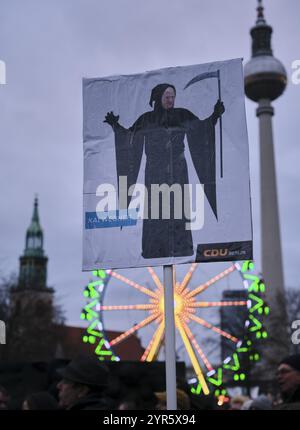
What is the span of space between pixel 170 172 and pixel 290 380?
2.00 metres

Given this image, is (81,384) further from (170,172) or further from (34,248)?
(34,248)

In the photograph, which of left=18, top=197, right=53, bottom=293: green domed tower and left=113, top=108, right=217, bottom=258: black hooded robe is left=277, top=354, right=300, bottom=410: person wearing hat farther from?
left=18, top=197, right=53, bottom=293: green domed tower

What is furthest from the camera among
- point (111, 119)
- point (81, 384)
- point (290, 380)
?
point (111, 119)

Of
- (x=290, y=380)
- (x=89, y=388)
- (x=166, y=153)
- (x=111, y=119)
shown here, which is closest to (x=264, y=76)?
(x=111, y=119)

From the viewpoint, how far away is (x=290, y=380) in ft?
16.2

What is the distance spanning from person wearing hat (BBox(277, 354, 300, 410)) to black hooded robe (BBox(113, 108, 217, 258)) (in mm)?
1303

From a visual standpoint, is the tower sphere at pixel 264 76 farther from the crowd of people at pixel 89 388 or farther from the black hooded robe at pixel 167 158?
the crowd of people at pixel 89 388

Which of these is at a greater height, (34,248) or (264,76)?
(264,76)

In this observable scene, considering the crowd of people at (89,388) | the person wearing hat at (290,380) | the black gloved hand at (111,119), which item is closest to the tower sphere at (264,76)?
the black gloved hand at (111,119)

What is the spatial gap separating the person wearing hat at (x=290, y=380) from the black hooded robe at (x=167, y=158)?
1303mm

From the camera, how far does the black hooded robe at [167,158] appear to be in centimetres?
599

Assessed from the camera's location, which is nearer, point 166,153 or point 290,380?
point 290,380

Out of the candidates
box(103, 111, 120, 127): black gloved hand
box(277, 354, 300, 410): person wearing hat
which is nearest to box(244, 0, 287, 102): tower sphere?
box(103, 111, 120, 127): black gloved hand

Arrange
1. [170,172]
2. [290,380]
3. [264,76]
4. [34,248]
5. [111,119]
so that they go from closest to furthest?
[290,380] < [170,172] < [111,119] < [264,76] < [34,248]
